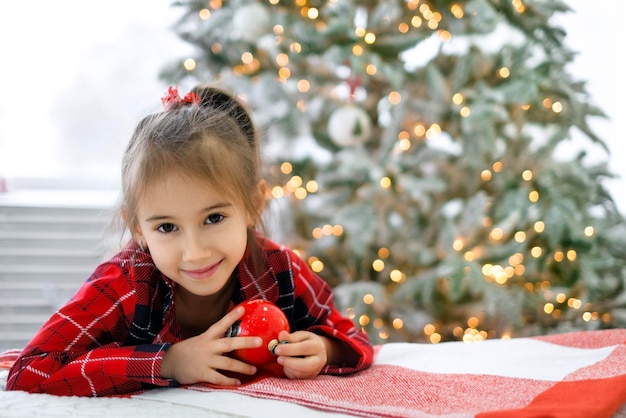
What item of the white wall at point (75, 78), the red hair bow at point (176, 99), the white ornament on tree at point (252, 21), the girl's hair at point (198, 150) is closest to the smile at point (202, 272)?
the girl's hair at point (198, 150)

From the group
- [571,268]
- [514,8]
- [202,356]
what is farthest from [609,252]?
[202,356]

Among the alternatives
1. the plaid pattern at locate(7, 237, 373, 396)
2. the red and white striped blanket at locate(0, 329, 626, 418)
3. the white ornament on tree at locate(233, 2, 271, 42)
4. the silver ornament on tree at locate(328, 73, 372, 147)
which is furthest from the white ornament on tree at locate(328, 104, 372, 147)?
the red and white striped blanket at locate(0, 329, 626, 418)

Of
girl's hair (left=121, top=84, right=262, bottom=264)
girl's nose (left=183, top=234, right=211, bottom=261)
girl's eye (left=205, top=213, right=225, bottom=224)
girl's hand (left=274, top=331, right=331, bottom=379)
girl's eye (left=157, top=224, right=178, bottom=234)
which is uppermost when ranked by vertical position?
girl's hair (left=121, top=84, right=262, bottom=264)

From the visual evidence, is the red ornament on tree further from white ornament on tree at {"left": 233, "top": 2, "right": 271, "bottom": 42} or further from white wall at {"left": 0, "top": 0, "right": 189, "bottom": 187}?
white wall at {"left": 0, "top": 0, "right": 189, "bottom": 187}

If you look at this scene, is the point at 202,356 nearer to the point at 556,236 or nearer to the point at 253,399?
the point at 253,399

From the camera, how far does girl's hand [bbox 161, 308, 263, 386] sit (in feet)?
3.09

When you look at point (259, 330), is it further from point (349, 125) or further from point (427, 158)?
point (427, 158)

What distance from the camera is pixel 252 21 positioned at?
195 cm

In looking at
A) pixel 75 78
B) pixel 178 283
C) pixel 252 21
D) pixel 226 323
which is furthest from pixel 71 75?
pixel 226 323

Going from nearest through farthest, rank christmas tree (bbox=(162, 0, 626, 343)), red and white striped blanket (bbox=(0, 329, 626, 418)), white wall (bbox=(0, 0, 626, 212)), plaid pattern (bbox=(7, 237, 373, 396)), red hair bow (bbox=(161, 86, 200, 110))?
1. red and white striped blanket (bbox=(0, 329, 626, 418))
2. plaid pattern (bbox=(7, 237, 373, 396))
3. red hair bow (bbox=(161, 86, 200, 110))
4. christmas tree (bbox=(162, 0, 626, 343))
5. white wall (bbox=(0, 0, 626, 212))

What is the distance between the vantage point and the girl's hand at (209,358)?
942 mm

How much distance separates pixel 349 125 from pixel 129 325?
1050 millimetres

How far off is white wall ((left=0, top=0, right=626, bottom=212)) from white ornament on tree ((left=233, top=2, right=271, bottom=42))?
72 centimetres

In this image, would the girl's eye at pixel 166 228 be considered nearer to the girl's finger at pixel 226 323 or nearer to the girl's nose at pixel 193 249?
the girl's nose at pixel 193 249
